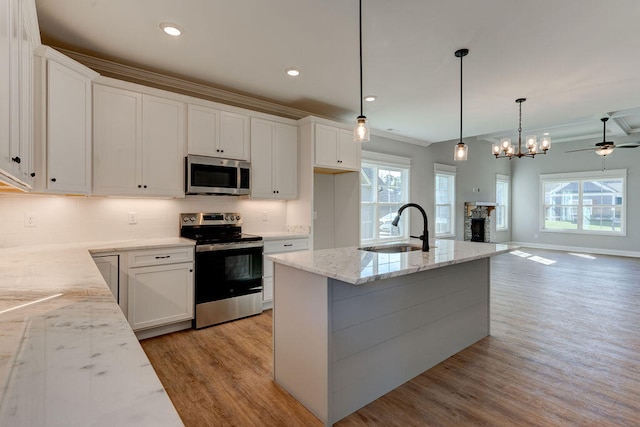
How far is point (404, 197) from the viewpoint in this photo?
6.57 meters

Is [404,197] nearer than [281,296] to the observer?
No

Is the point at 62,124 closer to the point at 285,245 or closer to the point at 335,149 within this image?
the point at 285,245

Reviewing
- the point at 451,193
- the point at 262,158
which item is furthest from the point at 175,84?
the point at 451,193

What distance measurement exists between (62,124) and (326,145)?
2793mm

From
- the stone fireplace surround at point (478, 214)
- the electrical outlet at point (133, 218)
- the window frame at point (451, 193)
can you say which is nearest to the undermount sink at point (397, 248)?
the electrical outlet at point (133, 218)

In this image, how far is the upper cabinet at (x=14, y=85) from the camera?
131 cm

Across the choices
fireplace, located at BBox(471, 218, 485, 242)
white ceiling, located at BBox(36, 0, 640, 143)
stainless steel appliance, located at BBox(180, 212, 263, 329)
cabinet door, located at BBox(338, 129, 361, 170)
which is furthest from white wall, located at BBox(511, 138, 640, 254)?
stainless steel appliance, located at BBox(180, 212, 263, 329)

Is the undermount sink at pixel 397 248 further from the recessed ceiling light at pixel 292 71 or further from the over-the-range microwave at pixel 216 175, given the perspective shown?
the recessed ceiling light at pixel 292 71

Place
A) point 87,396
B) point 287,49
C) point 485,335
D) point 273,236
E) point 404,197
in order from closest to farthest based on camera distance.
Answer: point 87,396, point 287,49, point 485,335, point 273,236, point 404,197

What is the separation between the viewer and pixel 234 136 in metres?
3.82

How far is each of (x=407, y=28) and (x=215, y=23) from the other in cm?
153

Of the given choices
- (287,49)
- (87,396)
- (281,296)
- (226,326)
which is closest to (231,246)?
(226,326)

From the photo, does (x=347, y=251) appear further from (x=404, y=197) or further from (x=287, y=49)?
(x=404, y=197)

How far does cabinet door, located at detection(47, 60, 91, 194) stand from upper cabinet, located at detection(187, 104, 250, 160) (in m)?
0.92
